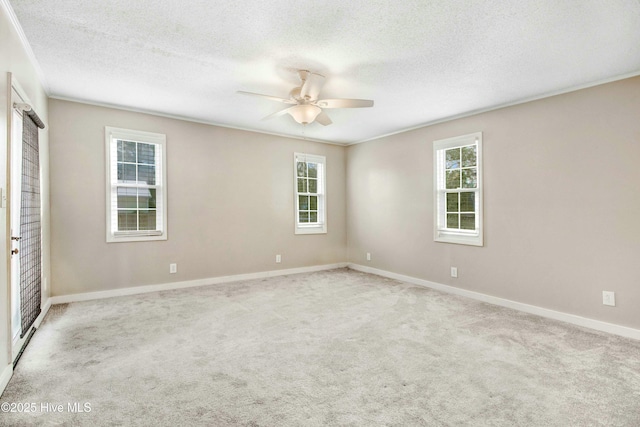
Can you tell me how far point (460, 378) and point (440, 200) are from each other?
2.99m

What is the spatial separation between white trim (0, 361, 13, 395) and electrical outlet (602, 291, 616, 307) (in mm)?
4860

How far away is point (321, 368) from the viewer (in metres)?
2.43

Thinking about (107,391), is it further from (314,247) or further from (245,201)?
(314,247)

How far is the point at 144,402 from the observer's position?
1.99m

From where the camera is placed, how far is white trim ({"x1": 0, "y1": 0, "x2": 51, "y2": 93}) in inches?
86.0

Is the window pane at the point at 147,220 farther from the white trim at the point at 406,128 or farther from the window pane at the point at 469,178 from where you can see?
the window pane at the point at 469,178

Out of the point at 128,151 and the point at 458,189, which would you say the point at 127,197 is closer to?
the point at 128,151

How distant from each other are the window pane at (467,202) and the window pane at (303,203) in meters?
2.68

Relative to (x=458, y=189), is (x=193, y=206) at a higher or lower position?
lower

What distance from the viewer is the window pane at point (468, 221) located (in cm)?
448

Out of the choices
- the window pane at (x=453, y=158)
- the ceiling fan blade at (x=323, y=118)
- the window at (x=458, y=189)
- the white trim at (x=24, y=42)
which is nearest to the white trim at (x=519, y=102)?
the window at (x=458, y=189)

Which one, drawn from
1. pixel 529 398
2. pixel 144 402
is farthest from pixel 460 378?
pixel 144 402

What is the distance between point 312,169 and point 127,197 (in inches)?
121

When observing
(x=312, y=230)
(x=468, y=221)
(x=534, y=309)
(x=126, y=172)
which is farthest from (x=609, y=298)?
(x=126, y=172)
